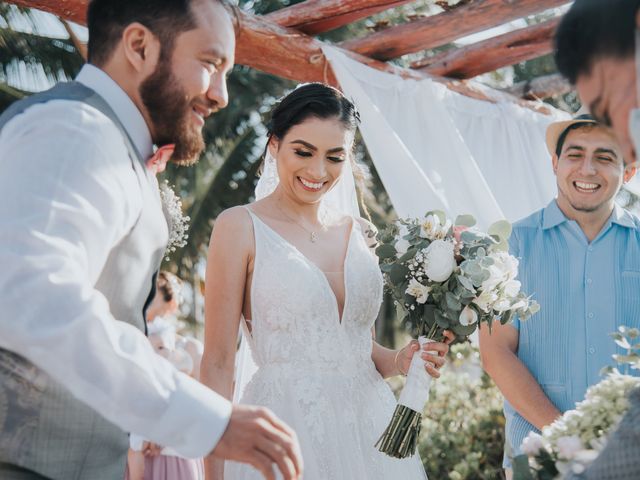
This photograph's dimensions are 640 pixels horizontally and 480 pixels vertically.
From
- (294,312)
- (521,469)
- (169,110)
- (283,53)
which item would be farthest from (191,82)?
(283,53)

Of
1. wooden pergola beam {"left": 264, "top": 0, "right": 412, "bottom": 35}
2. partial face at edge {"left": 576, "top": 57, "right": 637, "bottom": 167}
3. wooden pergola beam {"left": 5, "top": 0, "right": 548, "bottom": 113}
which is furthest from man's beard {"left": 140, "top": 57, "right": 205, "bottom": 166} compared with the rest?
wooden pergola beam {"left": 264, "top": 0, "right": 412, "bottom": 35}

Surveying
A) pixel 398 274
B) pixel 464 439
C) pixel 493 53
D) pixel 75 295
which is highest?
pixel 493 53

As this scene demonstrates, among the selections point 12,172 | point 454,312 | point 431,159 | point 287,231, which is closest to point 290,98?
point 287,231

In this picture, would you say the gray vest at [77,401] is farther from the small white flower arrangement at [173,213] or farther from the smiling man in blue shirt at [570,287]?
the smiling man in blue shirt at [570,287]

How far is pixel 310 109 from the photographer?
11.8 feet

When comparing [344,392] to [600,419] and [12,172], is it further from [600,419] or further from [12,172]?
[12,172]

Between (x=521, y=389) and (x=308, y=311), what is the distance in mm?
1006

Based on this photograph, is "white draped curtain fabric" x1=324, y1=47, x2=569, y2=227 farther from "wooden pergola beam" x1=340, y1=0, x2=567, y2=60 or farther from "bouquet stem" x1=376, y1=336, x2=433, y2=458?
"bouquet stem" x1=376, y1=336, x2=433, y2=458

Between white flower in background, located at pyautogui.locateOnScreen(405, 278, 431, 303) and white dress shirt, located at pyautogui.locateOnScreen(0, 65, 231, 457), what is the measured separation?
5.42 feet

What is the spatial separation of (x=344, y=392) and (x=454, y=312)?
1.69 ft

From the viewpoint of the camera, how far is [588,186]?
159 inches

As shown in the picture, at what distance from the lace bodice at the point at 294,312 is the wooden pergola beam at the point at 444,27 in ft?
9.26

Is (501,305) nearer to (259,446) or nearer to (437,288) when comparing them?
(437,288)

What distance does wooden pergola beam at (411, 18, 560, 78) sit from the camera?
6.26m
